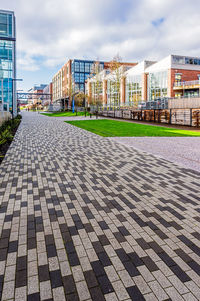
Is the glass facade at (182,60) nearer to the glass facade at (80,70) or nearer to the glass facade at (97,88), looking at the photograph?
the glass facade at (97,88)

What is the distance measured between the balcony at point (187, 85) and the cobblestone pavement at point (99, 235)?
48733 mm

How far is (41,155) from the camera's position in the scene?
370 inches

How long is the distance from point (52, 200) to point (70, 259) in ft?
6.34

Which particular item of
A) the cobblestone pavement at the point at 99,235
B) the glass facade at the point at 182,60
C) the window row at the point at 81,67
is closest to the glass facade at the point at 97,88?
the glass facade at the point at 182,60

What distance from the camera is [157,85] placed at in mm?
55562

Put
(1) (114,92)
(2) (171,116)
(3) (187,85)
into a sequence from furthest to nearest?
(1) (114,92), (3) (187,85), (2) (171,116)

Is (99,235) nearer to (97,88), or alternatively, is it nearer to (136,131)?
(136,131)

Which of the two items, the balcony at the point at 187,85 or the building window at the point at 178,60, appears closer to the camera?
the balcony at the point at 187,85

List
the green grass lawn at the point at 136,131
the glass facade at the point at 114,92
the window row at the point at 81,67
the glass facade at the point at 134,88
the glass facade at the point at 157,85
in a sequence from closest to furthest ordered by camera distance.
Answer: the green grass lawn at the point at 136,131 < the glass facade at the point at 114,92 < the glass facade at the point at 157,85 < the glass facade at the point at 134,88 < the window row at the point at 81,67

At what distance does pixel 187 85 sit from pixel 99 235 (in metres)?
52.4

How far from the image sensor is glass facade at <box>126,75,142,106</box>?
6001 cm

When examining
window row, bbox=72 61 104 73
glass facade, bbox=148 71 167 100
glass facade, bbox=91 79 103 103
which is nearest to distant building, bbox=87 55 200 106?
glass facade, bbox=148 71 167 100

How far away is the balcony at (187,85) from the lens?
5069 centimetres

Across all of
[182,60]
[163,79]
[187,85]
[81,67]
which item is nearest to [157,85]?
[163,79]
